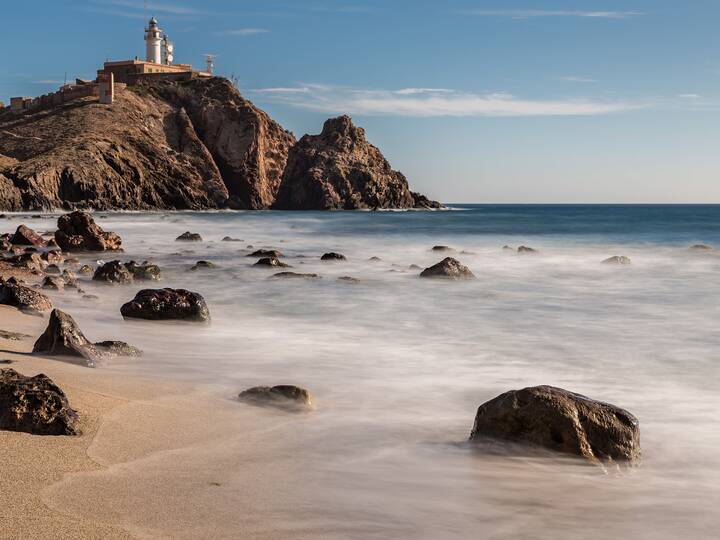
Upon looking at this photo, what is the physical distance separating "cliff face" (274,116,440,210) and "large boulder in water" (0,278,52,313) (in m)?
109

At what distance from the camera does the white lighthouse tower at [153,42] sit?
399ft

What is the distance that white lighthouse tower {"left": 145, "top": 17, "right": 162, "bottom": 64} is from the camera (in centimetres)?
12169

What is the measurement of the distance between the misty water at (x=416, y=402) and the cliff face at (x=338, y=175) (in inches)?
4155

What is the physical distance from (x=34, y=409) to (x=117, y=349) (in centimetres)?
280

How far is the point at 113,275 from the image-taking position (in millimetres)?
13570

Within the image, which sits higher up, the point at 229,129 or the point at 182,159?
the point at 229,129

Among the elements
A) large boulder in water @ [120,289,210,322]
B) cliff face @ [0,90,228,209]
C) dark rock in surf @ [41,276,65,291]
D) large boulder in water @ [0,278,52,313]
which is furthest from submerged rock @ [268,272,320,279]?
cliff face @ [0,90,228,209]

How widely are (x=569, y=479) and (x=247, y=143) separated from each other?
370 feet

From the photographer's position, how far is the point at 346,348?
8391 mm

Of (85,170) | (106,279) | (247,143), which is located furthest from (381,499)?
(247,143)

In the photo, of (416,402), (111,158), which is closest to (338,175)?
(111,158)

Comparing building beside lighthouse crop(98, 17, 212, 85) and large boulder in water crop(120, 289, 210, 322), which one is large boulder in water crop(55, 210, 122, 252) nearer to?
large boulder in water crop(120, 289, 210, 322)

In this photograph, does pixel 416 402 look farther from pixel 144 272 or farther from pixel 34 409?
pixel 144 272

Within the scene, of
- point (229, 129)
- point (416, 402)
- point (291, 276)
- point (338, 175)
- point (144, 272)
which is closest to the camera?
point (416, 402)
